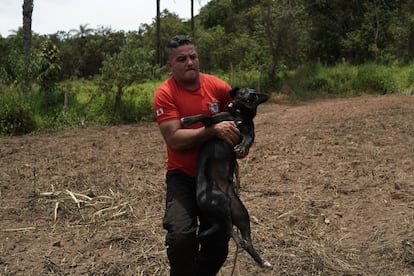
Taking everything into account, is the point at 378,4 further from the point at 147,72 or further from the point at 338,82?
the point at 147,72

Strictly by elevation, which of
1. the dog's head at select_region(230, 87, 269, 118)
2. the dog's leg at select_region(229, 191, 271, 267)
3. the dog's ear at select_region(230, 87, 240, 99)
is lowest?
the dog's leg at select_region(229, 191, 271, 267)

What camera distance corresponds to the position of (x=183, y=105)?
2.76m

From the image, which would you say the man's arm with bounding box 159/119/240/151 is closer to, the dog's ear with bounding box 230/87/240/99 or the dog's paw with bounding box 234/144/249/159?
the dog's paw with bounding box 234/144/249/159

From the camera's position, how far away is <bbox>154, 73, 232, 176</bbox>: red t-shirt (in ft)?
8.93

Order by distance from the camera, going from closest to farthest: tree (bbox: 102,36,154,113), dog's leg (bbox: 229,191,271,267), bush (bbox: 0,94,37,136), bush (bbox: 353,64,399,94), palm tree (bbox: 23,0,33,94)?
dog's leg (bbox: 229,191,271,267) < bush (bbox: 0,94,37,136) < tree (bbox: 102,36,154,113) < palm tree (bbox: 23,0,33,94) < bush (bbox: 353,64,399,94)

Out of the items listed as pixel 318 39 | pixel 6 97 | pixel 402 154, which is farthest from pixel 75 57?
pixel 402 154

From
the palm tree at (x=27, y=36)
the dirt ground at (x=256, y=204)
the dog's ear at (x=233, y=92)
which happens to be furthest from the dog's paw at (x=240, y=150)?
the palm tree at (x=27, y=36)

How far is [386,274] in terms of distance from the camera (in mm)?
3668

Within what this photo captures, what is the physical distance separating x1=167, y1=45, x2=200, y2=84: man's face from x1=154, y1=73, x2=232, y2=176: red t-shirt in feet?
0.30

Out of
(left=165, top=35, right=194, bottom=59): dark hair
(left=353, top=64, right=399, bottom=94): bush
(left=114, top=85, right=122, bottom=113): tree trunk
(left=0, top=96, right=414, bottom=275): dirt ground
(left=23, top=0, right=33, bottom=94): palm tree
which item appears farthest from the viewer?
(left=353, top=64, right=399, bottom=94): bush

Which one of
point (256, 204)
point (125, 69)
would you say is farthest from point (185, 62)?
point (125, 69)

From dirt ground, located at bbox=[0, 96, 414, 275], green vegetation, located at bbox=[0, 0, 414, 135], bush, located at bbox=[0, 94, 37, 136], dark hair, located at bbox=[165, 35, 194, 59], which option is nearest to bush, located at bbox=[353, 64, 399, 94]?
green vegetation, located at bbox=[0, 0, 414, 135]

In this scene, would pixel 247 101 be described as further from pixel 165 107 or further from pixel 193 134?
pixel 165 107

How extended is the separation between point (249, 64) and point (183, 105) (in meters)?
15.5
